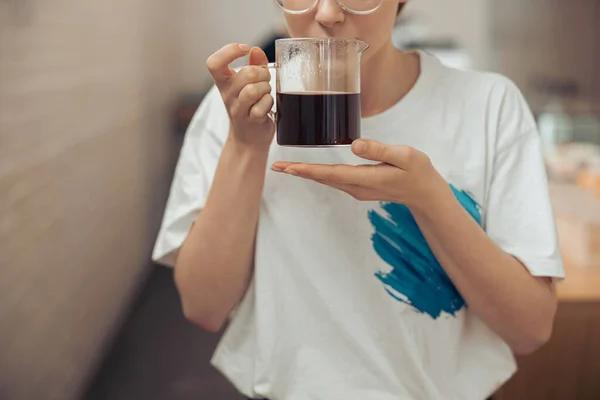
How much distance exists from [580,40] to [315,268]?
582cm

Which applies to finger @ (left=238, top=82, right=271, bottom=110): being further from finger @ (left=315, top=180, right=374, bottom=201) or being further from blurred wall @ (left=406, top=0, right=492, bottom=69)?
blurred wall @ (left=406, top=0, right=492, bottom=69)

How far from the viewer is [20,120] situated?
1.78 meters

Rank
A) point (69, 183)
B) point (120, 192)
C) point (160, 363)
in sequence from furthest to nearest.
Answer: point (120, 192)
point (160, 363)
point (69, 183)

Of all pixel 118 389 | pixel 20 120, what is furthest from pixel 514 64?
pixel 20 120

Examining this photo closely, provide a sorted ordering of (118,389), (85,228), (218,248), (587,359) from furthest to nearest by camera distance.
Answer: (118,389)
(85,228)
(587,359)
(218,248)

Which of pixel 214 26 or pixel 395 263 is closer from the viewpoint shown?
pixel 395 263

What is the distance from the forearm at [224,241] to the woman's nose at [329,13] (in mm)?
201

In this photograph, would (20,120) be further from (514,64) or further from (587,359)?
(514,64)

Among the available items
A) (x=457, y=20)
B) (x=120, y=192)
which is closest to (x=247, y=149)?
(x=120, y=192)

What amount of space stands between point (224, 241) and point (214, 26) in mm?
4100

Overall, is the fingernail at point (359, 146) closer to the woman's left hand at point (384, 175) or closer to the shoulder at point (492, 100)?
the woman's left hand at point (384, 175)

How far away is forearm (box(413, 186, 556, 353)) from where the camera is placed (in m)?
0.91

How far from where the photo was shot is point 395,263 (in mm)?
1030

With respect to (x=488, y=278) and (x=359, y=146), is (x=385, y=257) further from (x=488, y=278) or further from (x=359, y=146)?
(x=359, y=146)
